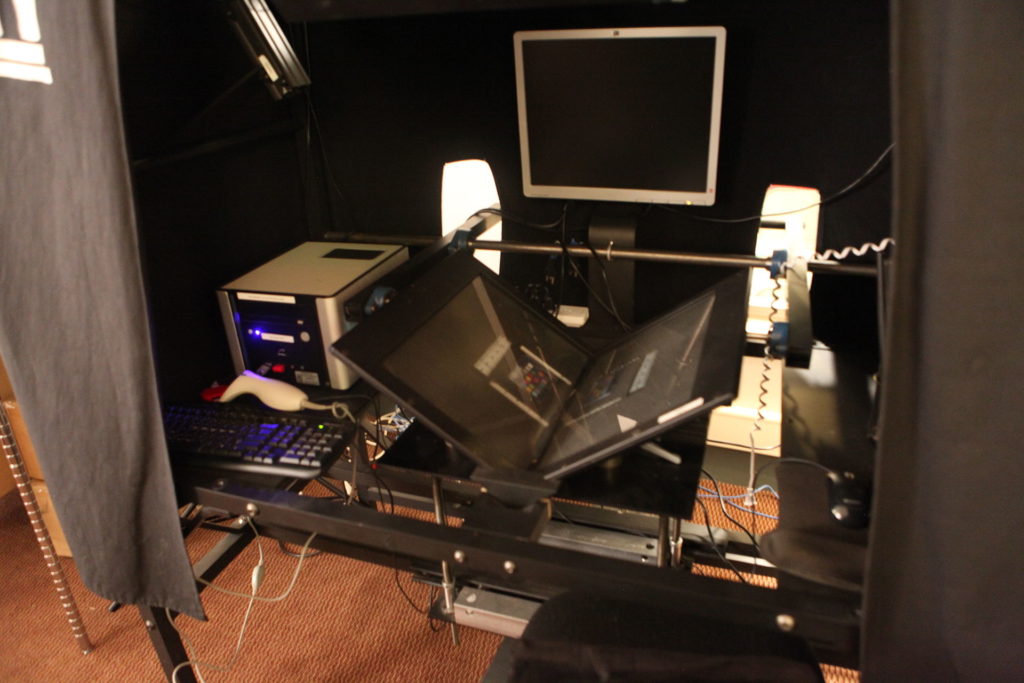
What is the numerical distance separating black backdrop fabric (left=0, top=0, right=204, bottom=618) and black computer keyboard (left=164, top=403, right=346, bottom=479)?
0.11 m

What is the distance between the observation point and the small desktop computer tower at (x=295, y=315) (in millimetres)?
1299

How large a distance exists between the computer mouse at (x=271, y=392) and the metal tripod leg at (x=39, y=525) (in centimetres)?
63

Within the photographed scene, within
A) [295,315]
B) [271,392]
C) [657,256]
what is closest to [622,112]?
[657,256]

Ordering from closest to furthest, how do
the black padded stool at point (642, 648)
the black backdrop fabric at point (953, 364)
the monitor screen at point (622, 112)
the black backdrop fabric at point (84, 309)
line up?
1. the black backdrop fabric at point (953, 364)
2. the black padded stool at point (642, 648)
3. the black backdrop fabric at point (84, 309)
4. the monitor screen at point (622, 112)

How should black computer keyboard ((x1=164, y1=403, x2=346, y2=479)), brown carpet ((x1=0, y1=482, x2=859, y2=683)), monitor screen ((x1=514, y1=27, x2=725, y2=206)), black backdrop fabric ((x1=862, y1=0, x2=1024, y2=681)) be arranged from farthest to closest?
1. brown carpet ((x1=0, y1=482, x2=859, y2=683))
2. monitor screen ((x1=514, y1=27, x2=725, y2=206))
3. black computer keyboard ((x1=164, y1=403, x2=346, y2=479))
4. black backdrop fabric ((x1=862, y1=0, x2=1024, y2=681))

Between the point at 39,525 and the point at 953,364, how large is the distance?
189cm

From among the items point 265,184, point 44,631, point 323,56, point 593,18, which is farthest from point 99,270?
point 44,631

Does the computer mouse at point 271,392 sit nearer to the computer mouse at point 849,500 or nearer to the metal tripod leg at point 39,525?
the metal tripod leg at point 39,525

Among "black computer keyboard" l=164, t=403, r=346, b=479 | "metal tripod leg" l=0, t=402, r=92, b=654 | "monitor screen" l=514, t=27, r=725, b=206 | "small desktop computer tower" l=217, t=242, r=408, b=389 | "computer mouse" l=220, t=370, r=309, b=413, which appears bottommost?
"metal tripod leg" l=0, t=402, r=92, b=654

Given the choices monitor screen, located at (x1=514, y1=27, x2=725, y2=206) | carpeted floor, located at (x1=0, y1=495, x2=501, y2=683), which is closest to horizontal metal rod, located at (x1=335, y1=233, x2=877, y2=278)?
monitor screen, located at (x1=514, y1=27, x2=725, y2=206)

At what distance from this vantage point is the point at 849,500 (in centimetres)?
89

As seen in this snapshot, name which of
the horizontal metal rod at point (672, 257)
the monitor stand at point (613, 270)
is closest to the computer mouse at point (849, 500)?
the horizontal metal rod at point (672, 257)

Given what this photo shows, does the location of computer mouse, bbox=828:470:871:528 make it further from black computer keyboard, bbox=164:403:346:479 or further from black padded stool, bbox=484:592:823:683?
black computer keyboard, bbox=164:403:346:479

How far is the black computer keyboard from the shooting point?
43.0 inches
